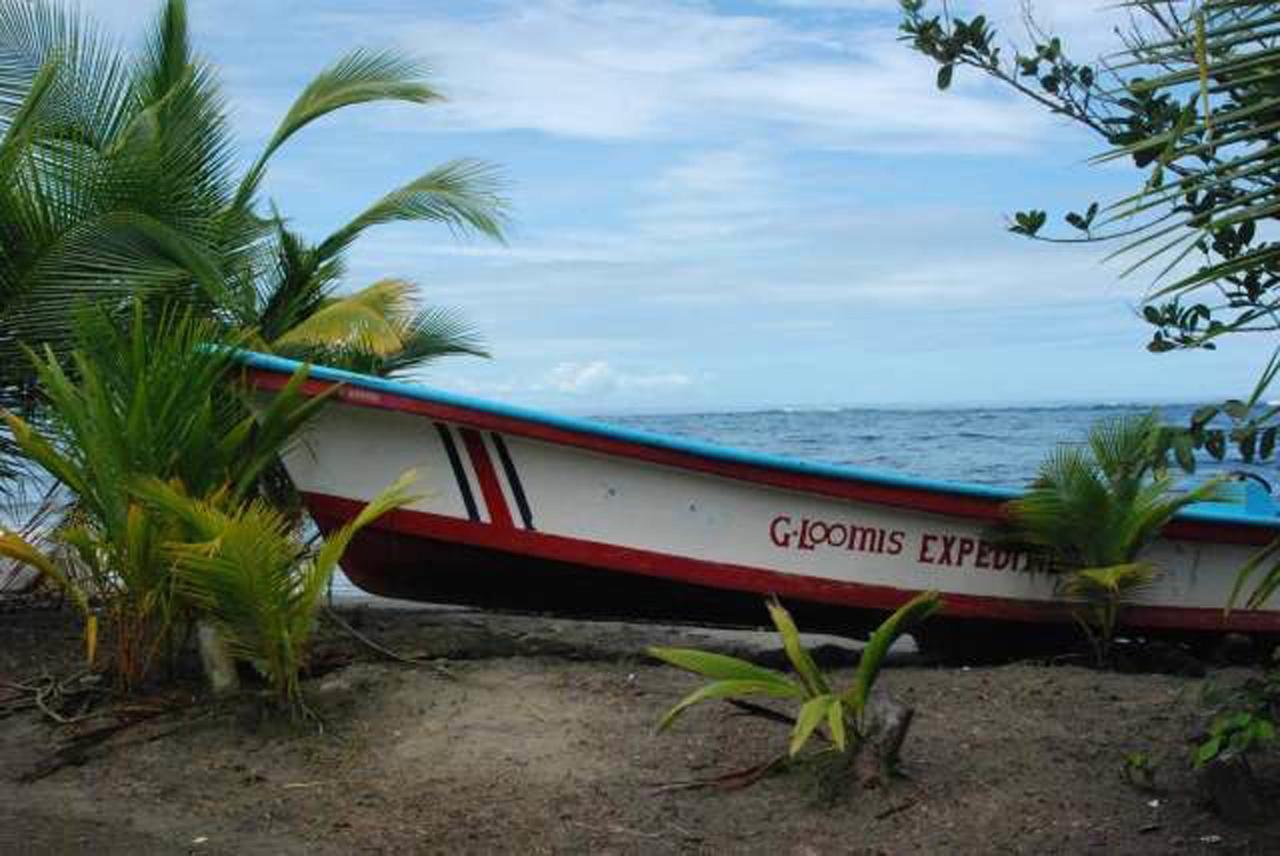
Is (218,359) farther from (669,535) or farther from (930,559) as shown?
(930,559)

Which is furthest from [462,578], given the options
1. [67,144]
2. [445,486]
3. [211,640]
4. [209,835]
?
[67,144]

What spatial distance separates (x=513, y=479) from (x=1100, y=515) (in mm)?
2761

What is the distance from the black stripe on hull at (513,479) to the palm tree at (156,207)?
192 centimetres

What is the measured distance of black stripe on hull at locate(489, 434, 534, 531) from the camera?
7031 millimetres

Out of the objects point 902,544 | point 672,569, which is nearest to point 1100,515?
point 902,544

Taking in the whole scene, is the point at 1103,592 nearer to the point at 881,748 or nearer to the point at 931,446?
the point at 881,748

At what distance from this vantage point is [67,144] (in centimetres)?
844

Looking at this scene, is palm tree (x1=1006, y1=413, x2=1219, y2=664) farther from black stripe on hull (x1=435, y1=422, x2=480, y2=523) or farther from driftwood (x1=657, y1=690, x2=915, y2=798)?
black stripe on hull (x1=435, y1=422, x2=480, y2=523)

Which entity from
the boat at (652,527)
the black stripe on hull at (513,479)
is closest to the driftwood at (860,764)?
the boat at (652,527)

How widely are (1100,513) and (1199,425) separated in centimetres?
338

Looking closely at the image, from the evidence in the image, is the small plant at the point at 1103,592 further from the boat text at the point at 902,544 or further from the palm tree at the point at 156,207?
the palm tree at the point at 156,207

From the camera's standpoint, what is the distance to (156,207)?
8195 millimetres

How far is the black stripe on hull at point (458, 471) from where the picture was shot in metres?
7.00

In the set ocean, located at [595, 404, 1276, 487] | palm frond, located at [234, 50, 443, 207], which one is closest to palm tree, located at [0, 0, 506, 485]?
palm frond, located at [234, 50, 443, 207]
